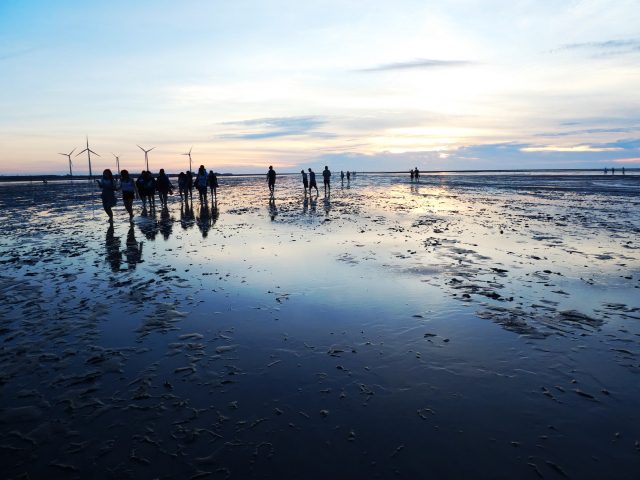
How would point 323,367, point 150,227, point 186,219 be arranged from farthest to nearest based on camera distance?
point 186,219 < point 150,227 < point 323,367

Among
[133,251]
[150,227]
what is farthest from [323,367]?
[150,227]

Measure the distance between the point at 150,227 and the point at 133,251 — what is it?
633 centimetres

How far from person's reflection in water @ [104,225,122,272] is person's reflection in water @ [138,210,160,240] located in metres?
1.30

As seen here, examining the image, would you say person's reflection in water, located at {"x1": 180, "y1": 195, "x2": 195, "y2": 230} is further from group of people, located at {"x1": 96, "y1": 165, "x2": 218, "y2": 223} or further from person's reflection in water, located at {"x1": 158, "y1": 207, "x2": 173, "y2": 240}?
group of people, located at {"x1": 96, "y1": 165, "x2": 218, "y2": 223}

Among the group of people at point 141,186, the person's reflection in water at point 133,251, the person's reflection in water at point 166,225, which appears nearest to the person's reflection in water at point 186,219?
the person's reflection in water at point 166,225

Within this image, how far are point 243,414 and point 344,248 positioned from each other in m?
10.1

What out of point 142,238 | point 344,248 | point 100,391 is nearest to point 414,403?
point 100,391


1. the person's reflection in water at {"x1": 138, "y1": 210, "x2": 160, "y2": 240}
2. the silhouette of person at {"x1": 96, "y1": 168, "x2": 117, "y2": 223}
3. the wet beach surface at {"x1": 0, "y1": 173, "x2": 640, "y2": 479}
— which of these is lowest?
the wet beach surface at {"x1": 0, "y1": 173, "x2": 640, "y2": 479}

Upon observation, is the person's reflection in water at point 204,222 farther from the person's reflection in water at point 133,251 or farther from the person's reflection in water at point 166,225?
the person's reflection in water at point 133,251

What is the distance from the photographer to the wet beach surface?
4.04 metres

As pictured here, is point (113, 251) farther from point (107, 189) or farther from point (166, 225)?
point (107, 189)

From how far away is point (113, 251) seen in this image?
1452cm

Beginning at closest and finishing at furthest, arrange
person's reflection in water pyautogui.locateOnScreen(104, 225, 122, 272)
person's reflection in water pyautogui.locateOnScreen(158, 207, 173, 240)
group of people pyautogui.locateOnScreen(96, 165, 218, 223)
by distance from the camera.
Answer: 1. person's reflection in water pyautogui.locateOnScreen(104, 225, 122, 272)
2. person's reflection in water pyautogui.locateOnScreen(158, 207, 173, 240)
3. group of people pyautogui.locateOnScreen(96, 165, 218, 223)

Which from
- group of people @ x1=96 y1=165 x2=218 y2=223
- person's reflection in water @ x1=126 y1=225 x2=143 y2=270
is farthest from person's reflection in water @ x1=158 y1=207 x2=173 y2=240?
group of people @ x1=96 y1=165 x2=218 y2=223
